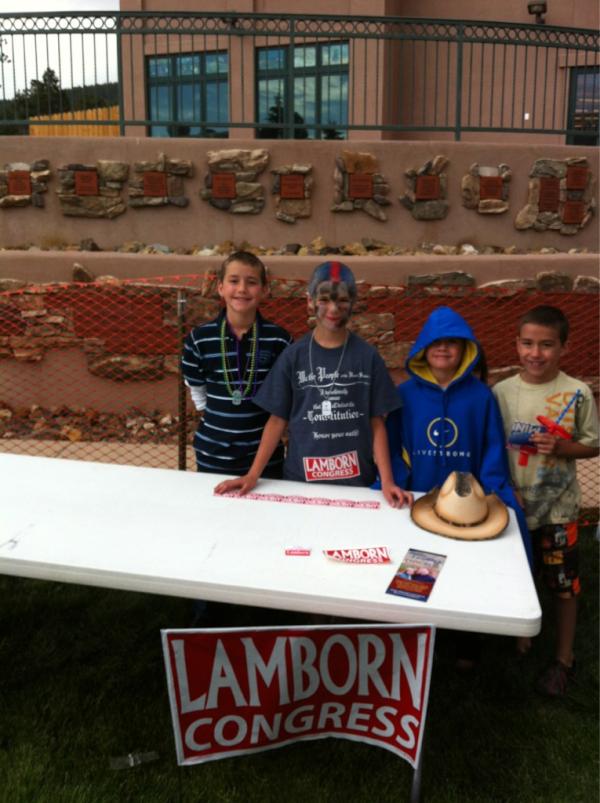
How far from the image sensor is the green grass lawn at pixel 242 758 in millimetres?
2240

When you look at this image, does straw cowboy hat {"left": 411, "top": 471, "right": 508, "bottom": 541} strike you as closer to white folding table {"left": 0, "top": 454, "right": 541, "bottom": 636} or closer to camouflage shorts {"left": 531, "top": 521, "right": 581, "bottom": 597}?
white folding table {"left": 0, "top": 454, "right": 541, "bottom": 636}

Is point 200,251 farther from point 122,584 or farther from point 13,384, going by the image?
point 122,584

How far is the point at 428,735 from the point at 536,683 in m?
0.51

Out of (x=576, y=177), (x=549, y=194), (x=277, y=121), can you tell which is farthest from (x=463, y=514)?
(x=277, y=121)

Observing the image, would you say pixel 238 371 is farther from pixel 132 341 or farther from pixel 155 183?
pixel 155 183

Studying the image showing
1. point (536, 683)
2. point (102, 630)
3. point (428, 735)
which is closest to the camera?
point (428, 735)

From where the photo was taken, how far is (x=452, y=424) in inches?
102

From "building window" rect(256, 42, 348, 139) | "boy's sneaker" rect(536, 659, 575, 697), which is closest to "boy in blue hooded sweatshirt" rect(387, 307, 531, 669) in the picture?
"boy's sneaker" rect(536, 659, 575, 697)

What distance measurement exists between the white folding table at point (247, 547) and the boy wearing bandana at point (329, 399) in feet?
0.41

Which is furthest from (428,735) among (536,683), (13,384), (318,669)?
(13,384)

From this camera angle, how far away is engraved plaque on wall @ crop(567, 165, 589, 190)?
7148 mm

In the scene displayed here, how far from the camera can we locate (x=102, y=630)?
313 centimetres

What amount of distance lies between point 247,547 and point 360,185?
5481 millimetres

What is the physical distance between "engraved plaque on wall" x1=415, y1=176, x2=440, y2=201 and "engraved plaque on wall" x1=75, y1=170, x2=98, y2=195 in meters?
3.02
